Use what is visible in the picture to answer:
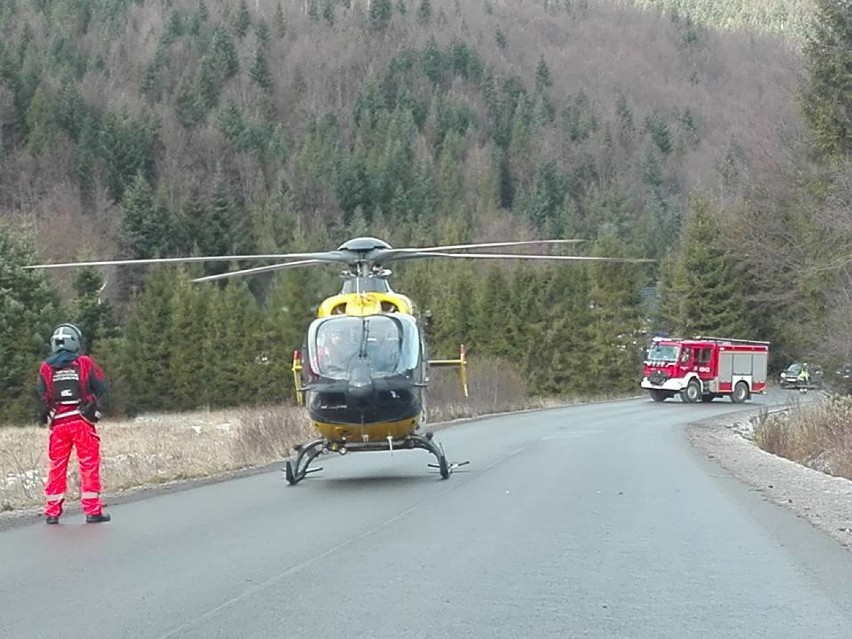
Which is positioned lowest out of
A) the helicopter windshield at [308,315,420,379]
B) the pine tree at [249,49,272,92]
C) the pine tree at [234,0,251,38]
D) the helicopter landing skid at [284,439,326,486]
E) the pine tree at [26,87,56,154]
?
the helicopter landing skid at [284,439,326,486]

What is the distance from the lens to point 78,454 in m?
12.2

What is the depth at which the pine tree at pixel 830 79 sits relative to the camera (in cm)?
4050

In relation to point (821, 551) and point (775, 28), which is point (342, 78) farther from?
point (821, 551)

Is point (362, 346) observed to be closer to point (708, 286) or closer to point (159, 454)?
point (159, 454)

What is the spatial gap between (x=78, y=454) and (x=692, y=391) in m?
44.1

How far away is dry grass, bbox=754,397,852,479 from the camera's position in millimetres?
21655

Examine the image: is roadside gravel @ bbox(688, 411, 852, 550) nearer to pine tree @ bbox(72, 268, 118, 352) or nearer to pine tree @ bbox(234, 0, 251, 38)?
pine tree @ bbox(72, 268, 118, 352)

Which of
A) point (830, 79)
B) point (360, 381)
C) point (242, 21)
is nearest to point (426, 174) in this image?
point (242, 21)

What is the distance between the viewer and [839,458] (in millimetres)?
21281

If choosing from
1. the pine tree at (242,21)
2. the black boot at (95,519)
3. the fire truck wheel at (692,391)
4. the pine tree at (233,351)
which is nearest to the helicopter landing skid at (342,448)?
the black boot at (95,519)

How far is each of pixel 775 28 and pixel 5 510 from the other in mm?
174483

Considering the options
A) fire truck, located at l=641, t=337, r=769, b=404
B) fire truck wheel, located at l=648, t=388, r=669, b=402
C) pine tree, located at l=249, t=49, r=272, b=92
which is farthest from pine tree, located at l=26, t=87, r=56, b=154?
fire truck, located at l=641, t=337, r=769, b=404

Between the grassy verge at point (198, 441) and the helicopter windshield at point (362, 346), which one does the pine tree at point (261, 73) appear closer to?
the grassy verge at point (198, 441)

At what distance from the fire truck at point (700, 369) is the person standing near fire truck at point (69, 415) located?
141ft
